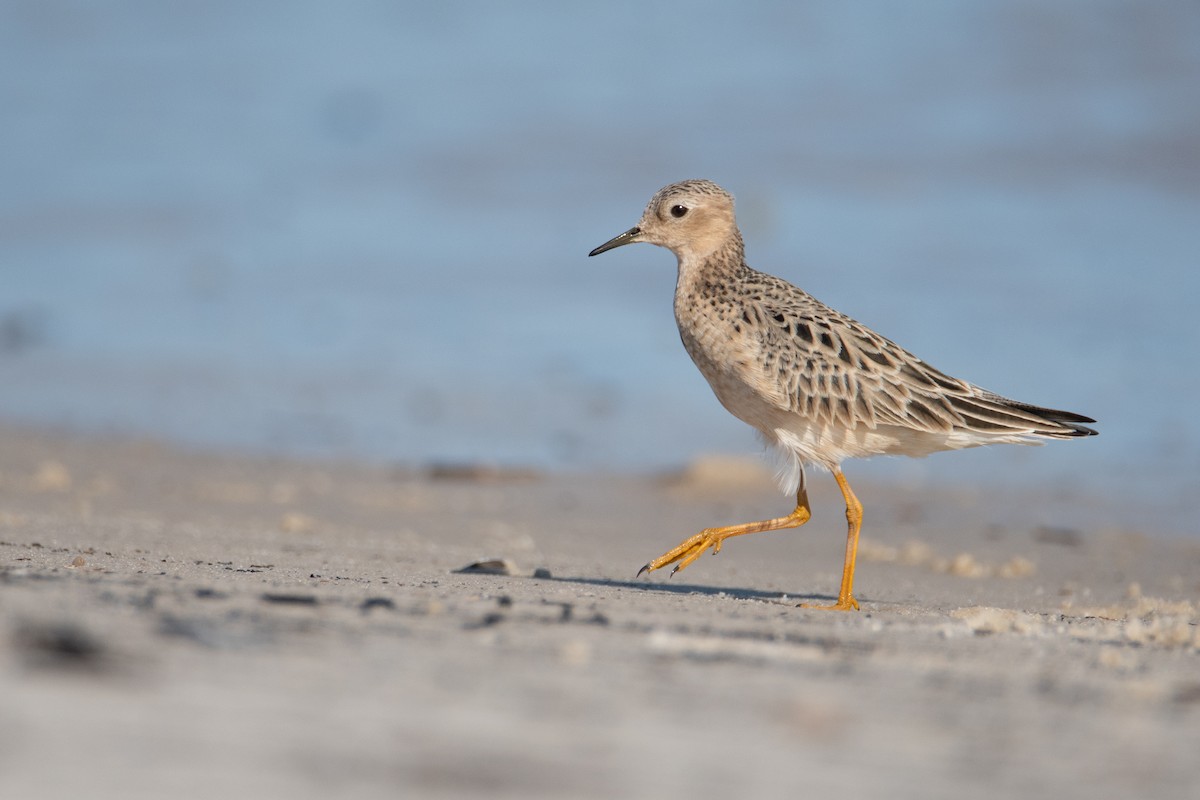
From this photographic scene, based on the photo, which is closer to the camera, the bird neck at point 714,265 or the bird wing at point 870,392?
the bird wing at point 870,392

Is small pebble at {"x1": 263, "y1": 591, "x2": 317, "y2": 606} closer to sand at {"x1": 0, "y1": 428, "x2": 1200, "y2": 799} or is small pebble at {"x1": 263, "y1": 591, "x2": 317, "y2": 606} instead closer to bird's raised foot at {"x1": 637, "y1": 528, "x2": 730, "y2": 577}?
sand at {"x1": 0, "y1": 428, "x2": 1200, "y2": 799}

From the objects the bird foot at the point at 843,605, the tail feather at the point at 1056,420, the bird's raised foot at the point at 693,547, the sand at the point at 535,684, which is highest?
the tail feather at the point at 1056,420

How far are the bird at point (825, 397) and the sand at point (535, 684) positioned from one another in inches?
30.4

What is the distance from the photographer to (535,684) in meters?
3.42

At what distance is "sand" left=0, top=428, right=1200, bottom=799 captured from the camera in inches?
107

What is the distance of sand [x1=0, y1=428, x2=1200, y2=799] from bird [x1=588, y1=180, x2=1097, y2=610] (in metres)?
0.77

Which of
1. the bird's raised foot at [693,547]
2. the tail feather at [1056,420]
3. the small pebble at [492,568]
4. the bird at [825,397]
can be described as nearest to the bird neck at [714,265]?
the bird at [825,397]

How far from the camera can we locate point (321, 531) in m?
9.08

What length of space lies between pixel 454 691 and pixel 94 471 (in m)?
9.26

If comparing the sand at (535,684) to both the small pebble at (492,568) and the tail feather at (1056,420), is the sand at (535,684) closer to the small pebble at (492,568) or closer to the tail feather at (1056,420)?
the small pebble at (492,568)

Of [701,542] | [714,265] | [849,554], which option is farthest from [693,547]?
[714,265]

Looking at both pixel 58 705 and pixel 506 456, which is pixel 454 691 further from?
pixel 506 456

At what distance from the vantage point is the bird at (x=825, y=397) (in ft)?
23.4

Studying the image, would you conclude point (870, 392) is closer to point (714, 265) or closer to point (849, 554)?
point (849, 554)
